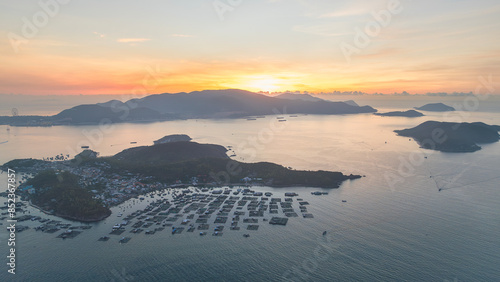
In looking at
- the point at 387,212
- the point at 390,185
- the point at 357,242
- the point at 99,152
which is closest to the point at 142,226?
the point at 357,242

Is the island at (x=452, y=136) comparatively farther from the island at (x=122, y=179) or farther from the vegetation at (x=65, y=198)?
the vegetation at (x=65, y=198)

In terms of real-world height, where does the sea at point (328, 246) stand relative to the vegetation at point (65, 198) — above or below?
below

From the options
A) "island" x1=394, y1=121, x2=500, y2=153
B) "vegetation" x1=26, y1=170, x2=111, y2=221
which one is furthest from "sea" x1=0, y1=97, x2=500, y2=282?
"island" x1=394, y1=121, x2=500, y2=153

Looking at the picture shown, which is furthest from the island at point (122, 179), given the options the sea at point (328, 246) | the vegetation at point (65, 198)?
the sea at point (328, 246)

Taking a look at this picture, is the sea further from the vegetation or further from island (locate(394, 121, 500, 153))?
island (locate(394, 121, 500, 153))

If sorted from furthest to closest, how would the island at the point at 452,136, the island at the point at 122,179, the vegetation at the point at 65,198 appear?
the island at the point at 452,136, the island at the point at 122,179, the vegetation at the point at 65,198

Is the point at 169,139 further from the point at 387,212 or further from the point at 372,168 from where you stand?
the point at 387,212
